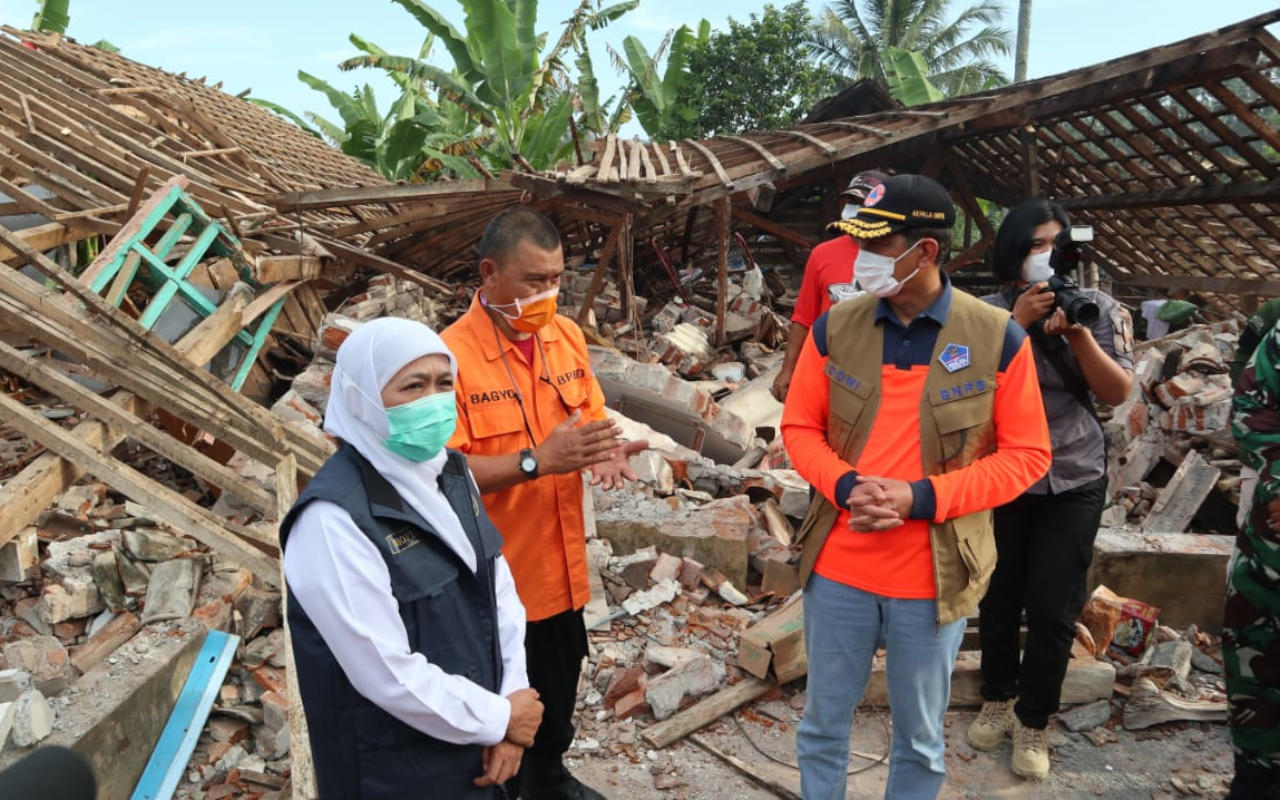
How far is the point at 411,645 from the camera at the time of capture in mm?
1687

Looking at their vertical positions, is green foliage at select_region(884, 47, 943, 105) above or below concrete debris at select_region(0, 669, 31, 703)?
above

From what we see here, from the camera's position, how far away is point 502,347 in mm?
2531

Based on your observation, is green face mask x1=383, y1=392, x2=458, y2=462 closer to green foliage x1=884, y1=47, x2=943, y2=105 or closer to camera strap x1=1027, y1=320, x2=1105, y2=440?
camera strap x1=1027, y1=320, x2=1105, y2=440

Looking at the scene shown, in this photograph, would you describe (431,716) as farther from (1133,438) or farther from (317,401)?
(1133,438)

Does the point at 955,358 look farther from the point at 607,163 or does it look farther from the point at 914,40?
the point at 914,40

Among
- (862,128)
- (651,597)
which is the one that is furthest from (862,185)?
(862,128)

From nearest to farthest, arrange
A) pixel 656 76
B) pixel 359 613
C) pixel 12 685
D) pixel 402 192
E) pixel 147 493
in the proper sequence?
pixel 359 613 → pixel 12 685 → pixel 147 493 → pixel 402 192 → pixel 656 76

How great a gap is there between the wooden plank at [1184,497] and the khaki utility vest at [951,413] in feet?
12.7

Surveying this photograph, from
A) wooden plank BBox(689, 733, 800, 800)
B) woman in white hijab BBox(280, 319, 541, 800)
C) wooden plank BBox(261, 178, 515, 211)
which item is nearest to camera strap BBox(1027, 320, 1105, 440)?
wooden plank BBox(689, 733, 800, 800)

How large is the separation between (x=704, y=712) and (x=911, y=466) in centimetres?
189

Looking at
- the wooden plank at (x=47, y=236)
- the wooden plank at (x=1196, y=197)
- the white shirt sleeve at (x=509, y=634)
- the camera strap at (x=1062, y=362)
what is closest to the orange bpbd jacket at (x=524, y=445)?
the white shirt sleeve at (x=509, y=634)

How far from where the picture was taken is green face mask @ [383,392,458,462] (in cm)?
177

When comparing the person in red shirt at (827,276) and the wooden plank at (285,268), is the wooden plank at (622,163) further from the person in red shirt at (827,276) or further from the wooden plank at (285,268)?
the person in red shirt at (827,276)

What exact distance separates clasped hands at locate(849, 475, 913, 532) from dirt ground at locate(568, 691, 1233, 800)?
1.62 meters
